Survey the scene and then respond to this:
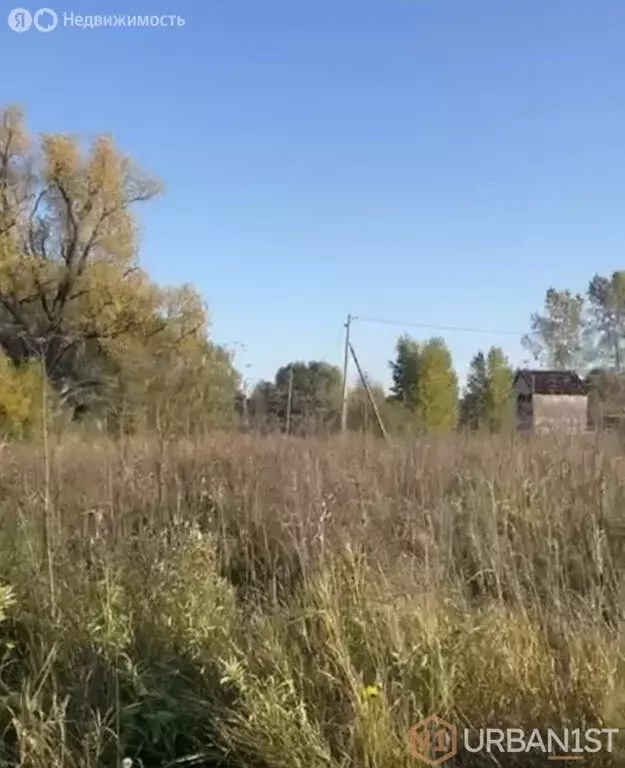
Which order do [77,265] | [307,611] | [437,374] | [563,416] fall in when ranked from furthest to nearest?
[437,374], [77,265], [563,416], [307,611]

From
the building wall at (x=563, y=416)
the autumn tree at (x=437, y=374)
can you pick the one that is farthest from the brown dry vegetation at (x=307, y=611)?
the autumn tree at (x=437, y=374)

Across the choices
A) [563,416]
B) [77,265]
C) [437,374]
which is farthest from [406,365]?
[563,416]

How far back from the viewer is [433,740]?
202 cm

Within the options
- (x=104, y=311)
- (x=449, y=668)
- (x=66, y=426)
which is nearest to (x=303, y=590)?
(x=449, y=668)

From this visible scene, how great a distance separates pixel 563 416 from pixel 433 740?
3179 millimetres

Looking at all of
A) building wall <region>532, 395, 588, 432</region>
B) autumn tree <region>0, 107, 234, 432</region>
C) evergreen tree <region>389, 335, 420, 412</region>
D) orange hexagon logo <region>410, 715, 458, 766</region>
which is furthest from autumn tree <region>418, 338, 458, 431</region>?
orange hexagon logo <region>410, 715, 458, 766</region>

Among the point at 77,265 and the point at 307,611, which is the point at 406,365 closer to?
the point at 77,265

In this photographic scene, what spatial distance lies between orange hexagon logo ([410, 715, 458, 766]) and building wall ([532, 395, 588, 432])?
9.11 ft

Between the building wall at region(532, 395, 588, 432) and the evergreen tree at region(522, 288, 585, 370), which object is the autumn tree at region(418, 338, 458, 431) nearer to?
the evergreen tree at region(522, 288, 585, 370)

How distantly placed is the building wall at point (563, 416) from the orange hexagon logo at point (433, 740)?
2.78 metres

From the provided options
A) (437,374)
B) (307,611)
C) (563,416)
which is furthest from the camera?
(437,374)

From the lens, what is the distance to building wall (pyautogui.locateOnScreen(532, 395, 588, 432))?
460 centimetres

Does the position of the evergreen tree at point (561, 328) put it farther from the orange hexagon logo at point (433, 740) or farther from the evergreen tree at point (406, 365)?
the orange hexagon logo at point (433, 740)

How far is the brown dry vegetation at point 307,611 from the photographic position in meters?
2.08
